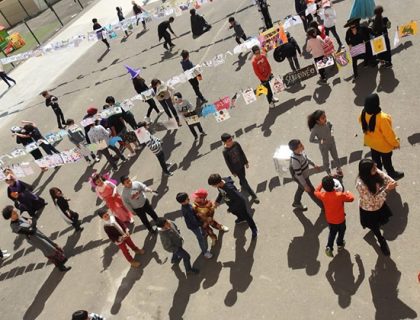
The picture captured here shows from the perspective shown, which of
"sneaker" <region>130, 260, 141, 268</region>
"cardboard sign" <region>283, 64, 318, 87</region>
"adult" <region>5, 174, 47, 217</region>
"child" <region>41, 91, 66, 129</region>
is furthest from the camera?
"child" <region>41, 91, 66, 129</region>

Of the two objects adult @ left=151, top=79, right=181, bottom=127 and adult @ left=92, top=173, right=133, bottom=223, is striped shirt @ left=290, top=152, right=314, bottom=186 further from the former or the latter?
adult @ left=151, top=79, right=181, bottom=127

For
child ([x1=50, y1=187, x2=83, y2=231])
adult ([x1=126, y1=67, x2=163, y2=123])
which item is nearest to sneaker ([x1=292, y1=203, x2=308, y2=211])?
child ([x1=50, y1=187, x2=83, y2=231])

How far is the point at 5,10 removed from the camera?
38.5m

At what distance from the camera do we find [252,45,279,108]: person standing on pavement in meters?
11.6

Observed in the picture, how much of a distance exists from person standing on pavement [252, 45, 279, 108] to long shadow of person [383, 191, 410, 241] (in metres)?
5.29

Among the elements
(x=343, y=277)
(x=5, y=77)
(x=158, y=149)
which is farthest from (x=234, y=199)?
(x=5, y=77)

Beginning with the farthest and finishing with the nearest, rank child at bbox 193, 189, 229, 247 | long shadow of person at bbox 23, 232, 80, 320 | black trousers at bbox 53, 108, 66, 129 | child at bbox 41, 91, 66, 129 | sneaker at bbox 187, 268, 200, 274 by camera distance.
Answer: black trousers at bbox 53, 108, 66, 129 → child at bbox 41, 91, 66, 129 → long shadow of person at bbox 23, 232, 80, 320 → sneaker at bbox 187, 268, 200, 274 → child at bbox 193, 189, 229, 247

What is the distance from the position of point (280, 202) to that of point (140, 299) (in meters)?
3.64

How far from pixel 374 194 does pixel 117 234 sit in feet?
16.9

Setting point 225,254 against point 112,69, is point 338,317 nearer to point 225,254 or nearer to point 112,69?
point 225,254

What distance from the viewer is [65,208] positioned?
1077 cm

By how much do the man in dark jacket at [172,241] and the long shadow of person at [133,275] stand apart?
1.05m

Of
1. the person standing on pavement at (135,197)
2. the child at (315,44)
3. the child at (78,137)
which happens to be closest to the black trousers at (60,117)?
the child at (78,137)

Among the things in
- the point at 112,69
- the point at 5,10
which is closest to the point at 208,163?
the point at 112,69
